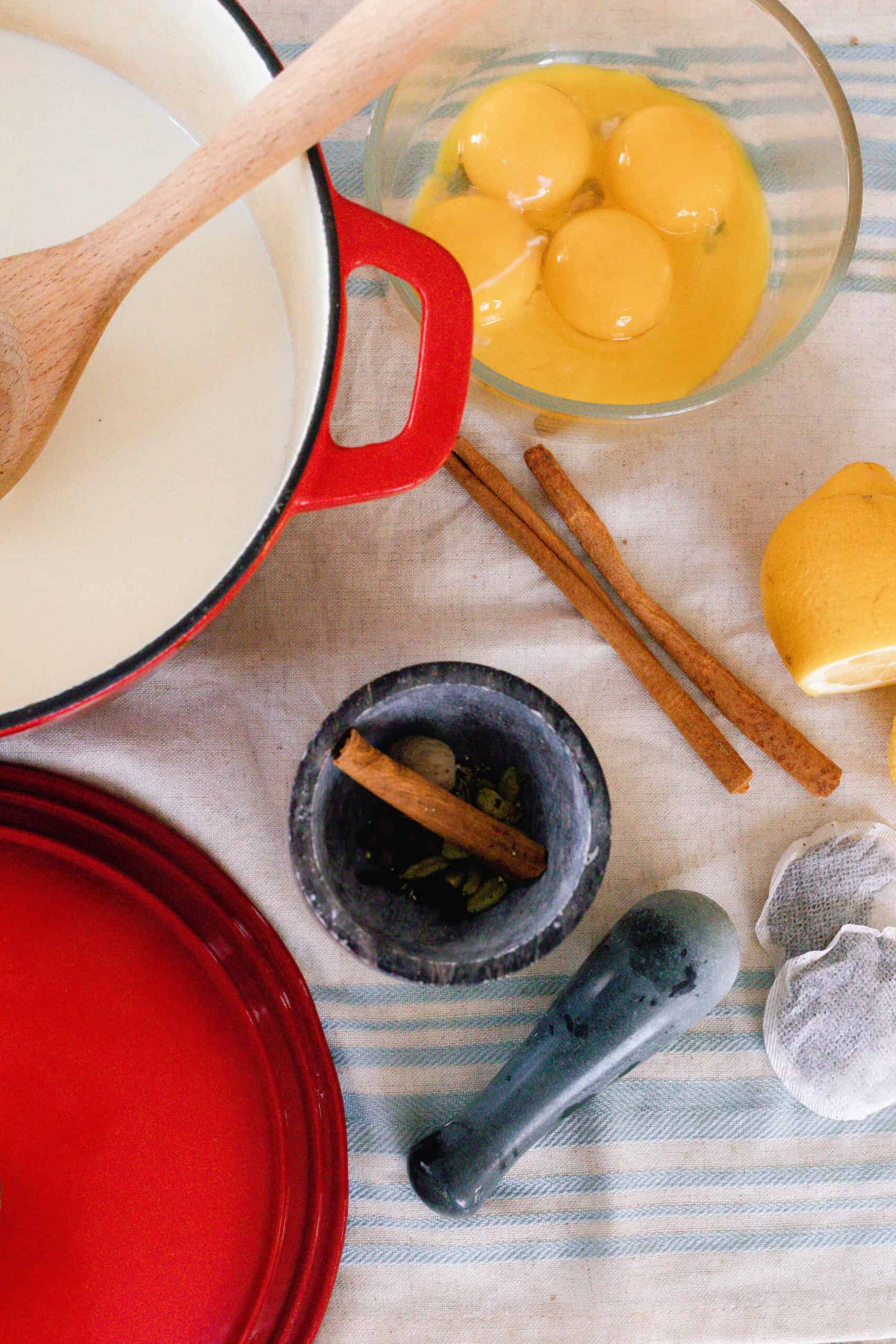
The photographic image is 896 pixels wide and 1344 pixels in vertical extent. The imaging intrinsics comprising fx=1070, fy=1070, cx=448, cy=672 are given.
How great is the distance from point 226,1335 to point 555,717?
0.39 metres

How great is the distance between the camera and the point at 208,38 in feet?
1.73

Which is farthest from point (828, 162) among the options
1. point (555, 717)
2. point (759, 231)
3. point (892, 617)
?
point (555, 717)

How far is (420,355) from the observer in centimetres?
→ 50

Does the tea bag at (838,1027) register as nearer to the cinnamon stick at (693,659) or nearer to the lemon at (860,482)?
the cinnamon stick at (693,659)

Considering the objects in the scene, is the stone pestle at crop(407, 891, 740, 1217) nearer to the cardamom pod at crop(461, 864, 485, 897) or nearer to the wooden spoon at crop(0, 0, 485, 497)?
the cardamom pod at crop(461, 864, 485, 897)

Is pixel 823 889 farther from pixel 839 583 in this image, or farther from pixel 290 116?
pixel 290 116

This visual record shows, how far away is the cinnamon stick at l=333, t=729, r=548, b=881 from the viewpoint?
0.52 m

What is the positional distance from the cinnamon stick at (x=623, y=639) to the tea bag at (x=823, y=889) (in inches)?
2.4

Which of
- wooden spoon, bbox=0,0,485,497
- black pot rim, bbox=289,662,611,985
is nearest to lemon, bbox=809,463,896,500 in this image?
black pot rim, bbox=289,662,611,985

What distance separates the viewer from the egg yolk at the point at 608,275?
63 centimetres

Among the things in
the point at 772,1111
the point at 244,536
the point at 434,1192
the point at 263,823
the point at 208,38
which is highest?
the point at 208,38

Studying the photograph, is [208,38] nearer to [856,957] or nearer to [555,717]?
[555,717]

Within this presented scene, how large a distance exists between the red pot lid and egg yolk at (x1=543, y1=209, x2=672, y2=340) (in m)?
0.40

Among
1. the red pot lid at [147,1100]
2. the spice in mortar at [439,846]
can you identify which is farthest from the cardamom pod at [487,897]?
the red pot lid at [147,1100]
